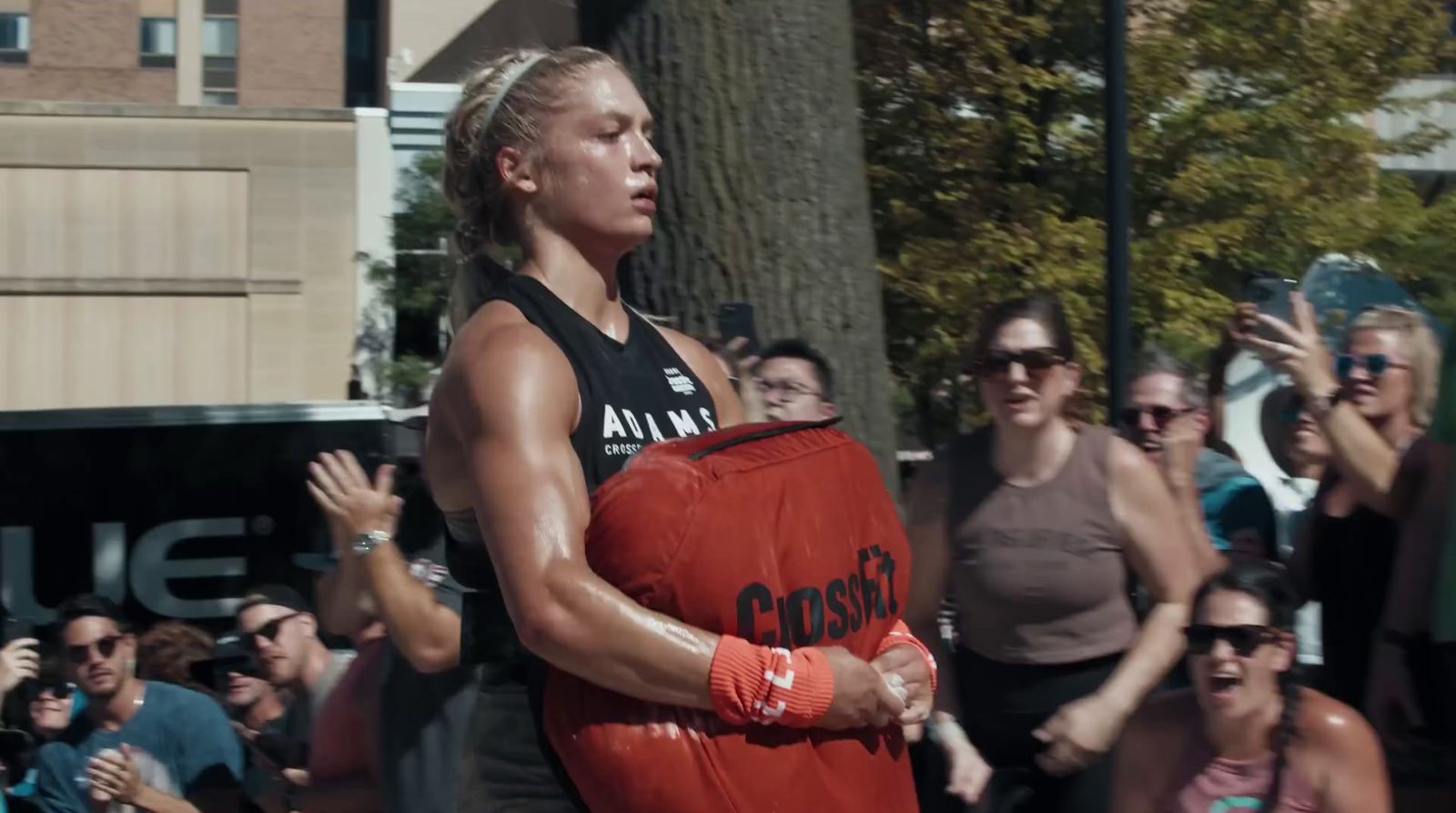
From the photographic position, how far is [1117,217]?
6020 millimetres

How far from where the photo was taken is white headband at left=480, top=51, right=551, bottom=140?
259 cm

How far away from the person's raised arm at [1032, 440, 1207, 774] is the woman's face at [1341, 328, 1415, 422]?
0.55m

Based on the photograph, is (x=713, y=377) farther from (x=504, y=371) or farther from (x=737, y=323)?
(x=737, y=323)

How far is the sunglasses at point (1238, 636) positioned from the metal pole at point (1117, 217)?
5.64 ft

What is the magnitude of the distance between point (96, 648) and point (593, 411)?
402cm

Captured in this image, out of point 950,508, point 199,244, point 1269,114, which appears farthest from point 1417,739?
point 199,244

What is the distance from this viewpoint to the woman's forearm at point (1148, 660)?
416 cm

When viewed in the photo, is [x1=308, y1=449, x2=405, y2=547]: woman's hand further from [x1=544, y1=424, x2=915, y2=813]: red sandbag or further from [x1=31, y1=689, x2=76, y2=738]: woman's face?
[x1=31, y1=689, x2=76, y2=738]: woman's face

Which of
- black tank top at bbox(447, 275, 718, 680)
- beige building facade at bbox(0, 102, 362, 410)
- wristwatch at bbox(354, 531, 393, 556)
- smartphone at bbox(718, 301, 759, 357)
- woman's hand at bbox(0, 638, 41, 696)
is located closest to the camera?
black tank top at bbox(447, 275, 718, 680)

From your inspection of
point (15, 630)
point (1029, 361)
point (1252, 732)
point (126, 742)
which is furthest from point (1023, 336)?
point (15, 630)

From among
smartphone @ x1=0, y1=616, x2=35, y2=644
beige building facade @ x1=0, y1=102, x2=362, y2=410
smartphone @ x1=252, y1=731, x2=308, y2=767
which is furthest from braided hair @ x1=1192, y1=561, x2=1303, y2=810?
beige building facade @ x1=0, y1=102, x2=362, y2=410

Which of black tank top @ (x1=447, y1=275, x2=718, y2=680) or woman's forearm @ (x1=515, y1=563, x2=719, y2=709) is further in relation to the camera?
black tank top @ (x1=447, y1=275, x2=718, y2=680)

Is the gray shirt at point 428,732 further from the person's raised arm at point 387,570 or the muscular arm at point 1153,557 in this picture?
the muscular arm at point 1153,557

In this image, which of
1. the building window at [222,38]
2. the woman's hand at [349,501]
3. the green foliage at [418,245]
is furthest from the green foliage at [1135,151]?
the building window at [222,38]
